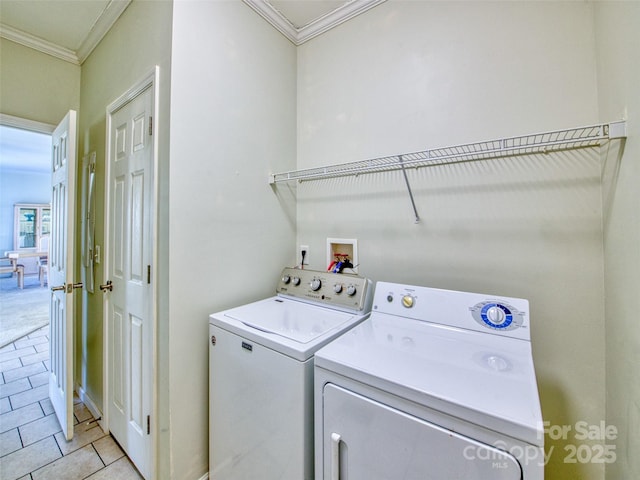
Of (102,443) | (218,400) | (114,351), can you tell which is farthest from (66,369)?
(218,400)

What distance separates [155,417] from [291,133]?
74.8 inches

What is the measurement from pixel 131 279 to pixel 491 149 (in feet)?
6.64

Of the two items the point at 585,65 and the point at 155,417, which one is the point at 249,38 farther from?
the point at 155,417

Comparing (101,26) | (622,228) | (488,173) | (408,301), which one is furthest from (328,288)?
(101,26)

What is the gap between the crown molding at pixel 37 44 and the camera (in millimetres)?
1874

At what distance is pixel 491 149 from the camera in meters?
1.15

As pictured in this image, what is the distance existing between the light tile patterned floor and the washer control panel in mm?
1370

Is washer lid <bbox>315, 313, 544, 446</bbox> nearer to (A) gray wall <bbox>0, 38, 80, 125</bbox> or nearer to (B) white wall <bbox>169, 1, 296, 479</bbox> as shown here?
(B) white wall <bbox>169, 1, 296, 479</bbox>

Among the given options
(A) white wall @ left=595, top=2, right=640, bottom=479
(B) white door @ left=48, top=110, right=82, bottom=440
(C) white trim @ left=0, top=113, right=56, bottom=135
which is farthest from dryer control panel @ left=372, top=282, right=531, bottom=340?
(C) white trim @ left=0, top=113, right=56, bottom=135

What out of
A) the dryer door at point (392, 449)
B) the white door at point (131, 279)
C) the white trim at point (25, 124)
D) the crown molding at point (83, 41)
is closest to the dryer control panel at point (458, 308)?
the dryer door at point (392, 449)

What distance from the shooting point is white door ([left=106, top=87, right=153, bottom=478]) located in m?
1.40

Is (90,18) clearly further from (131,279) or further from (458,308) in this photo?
(458,308)

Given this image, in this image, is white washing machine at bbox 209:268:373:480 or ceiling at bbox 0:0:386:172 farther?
ceiling at bbox 0:0:386:172

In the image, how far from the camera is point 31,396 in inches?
83.5
